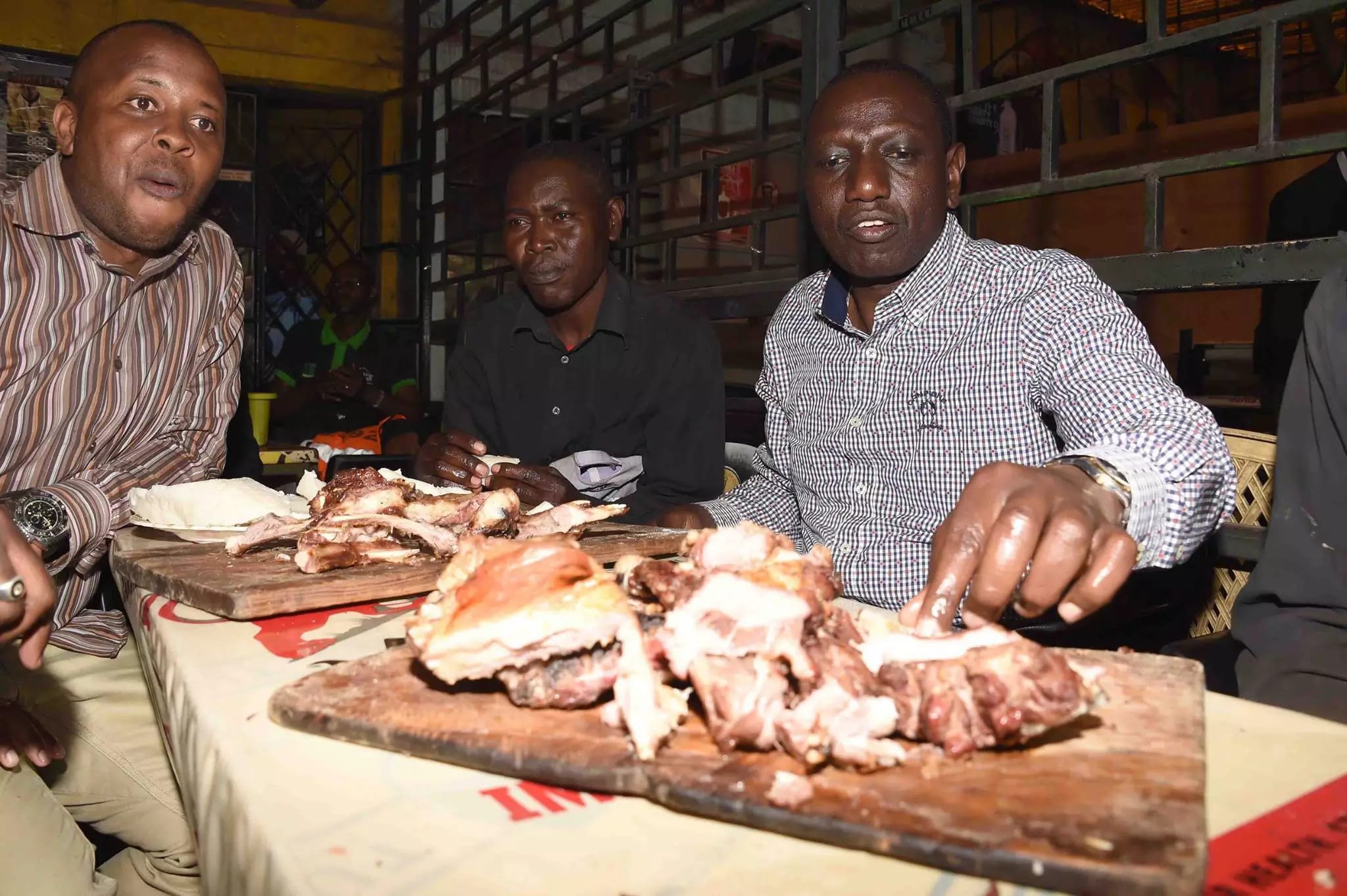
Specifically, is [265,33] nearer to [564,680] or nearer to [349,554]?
[349,554]

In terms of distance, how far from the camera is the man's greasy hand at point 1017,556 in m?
1.23

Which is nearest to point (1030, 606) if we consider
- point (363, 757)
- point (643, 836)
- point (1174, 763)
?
point (1174, 763)

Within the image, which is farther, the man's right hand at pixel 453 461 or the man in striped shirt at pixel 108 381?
the man's right hand at pixel 453 461

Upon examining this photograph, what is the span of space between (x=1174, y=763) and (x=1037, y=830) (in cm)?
24

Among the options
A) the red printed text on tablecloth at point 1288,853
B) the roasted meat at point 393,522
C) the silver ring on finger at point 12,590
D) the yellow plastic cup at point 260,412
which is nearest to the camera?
the red printed text on tablecloth at point 1288,853

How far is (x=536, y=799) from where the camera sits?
973mm

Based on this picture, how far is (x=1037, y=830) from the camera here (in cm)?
85

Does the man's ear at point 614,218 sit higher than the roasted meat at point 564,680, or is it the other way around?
the man's ear at point 614,218

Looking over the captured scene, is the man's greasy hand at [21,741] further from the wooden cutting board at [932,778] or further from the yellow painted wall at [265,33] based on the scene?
the yellow painted wall at [265,33]

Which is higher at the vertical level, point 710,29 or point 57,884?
point 710,29

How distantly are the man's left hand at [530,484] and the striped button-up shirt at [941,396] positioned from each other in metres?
0.51

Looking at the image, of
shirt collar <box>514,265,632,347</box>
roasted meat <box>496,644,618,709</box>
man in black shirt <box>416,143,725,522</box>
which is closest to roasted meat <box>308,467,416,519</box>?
roasted meat <box>496,644,618,709</box>

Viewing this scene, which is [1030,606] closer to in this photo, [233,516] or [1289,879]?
[1289,879]

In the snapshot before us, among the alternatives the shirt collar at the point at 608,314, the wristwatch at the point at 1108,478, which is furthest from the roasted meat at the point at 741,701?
the shirt collar at the point at 608,314
